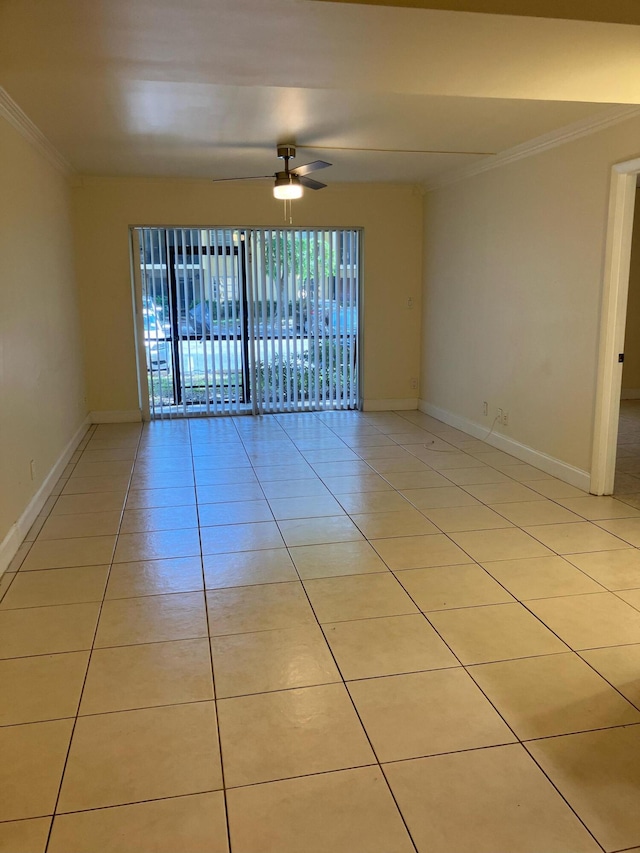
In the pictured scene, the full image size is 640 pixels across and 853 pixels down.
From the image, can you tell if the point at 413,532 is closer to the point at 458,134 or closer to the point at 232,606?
the point at 232,606

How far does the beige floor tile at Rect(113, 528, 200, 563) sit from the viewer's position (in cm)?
346

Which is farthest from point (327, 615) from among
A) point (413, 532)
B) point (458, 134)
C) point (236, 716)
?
point (458, 134)

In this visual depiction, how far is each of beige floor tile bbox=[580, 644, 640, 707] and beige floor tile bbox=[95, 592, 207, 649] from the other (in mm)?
1533

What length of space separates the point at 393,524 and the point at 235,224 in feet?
13.9

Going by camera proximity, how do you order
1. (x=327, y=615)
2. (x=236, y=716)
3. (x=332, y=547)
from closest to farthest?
1. (x=236, y=716)
2. (x=327, y=615)
3. (x=332, y=547)

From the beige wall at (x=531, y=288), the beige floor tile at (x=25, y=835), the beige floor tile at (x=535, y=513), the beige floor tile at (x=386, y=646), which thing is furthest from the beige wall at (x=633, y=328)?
the beige floor tile at (x=25, y=835)

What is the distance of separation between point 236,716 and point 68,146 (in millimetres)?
4585

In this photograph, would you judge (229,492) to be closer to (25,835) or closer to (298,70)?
(298,70)

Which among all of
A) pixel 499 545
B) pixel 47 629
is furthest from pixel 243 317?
pixel 47 629

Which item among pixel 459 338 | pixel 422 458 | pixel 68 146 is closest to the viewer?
pixel 68 146

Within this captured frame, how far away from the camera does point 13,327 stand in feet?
12.3

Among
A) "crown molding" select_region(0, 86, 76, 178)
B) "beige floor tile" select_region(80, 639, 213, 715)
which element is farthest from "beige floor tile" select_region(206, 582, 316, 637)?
"crown molding" select_region(0, 86, 76, 178)

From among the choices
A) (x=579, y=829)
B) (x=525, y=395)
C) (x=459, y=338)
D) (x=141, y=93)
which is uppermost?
(x=141, y=93)

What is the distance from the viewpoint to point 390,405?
758 centimetres
